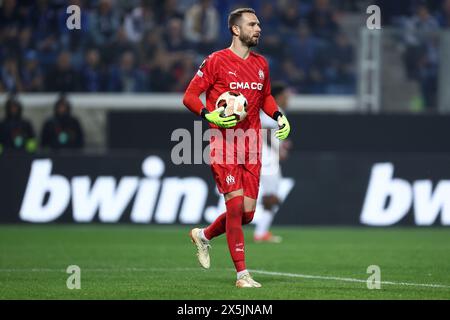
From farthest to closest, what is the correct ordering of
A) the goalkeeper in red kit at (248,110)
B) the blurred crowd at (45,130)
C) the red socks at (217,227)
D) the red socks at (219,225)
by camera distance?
the blurred crowd at (45,130) < the red socks at (217,227) < the red socks at (219,225) < the goalkeeper in red kit at (248,110)

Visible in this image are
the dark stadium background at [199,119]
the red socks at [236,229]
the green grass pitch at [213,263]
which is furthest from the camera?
the dark stadium background at [199,119]

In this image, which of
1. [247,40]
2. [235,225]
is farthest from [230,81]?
[235,225]

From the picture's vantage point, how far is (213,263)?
1310 centimetres

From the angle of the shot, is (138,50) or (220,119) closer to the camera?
(220,119)

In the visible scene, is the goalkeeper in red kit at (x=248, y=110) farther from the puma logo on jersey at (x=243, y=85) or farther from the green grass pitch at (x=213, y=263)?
the green grass pitch at (x=213, y=263)

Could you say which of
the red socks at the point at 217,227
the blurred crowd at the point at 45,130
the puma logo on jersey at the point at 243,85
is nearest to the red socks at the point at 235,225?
the red socks at the point at 217,227

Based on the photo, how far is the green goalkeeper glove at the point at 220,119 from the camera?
9812 millimetres

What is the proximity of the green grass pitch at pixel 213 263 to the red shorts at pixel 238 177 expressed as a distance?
2.88 ft

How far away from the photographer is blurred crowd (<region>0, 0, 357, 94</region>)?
21.5 meters

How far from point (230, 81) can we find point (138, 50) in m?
11.8

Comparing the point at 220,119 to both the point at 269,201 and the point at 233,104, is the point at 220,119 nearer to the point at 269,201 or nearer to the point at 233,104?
the point at 233,104

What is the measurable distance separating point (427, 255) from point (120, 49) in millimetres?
9535

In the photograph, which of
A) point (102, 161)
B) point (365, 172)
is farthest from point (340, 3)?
point (102, 161)
